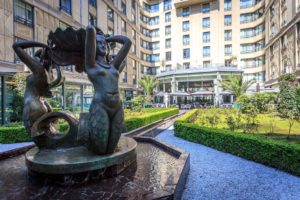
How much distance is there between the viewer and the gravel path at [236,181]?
5148mm

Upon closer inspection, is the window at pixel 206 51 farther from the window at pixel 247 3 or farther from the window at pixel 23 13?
the window at pixel 23 13

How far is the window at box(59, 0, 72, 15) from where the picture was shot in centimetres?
2298

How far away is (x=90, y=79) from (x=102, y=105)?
69 cm

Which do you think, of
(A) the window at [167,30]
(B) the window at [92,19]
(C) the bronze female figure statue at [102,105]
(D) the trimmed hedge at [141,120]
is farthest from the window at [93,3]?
(C) the bronze female figure statue at [102,105]

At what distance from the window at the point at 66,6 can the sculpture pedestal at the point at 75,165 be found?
70.9 feet

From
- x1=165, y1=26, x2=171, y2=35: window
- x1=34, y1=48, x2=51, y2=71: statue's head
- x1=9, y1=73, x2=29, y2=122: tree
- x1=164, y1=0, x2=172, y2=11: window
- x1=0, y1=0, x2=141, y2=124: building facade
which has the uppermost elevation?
x1=164, y1=0, x2=172, y2=11: window

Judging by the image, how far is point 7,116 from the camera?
1672 cm

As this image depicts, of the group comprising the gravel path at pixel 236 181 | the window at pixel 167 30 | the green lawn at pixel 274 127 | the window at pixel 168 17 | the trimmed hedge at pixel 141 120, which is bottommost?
the gravel path at pixel 236 181

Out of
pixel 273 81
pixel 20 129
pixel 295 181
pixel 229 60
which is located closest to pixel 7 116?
A: pixel 20 129

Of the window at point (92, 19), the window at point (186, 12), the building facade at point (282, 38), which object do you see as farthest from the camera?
the window at point (186, 12)

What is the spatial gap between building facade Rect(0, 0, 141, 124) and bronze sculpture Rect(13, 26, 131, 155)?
39.7ft

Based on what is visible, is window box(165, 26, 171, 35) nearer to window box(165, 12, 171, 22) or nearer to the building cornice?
window box(165, 12, 171, 22)

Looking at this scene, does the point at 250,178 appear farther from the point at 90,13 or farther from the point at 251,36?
the point at 251,36

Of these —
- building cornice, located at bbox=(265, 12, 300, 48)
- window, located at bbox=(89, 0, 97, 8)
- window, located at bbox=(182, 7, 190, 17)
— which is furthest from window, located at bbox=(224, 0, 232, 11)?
window, located at bbox=(89, 0, 97, 8)
